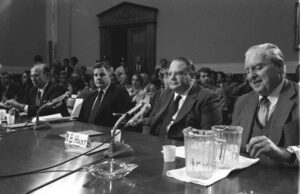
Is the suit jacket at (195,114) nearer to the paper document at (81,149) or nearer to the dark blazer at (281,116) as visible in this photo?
the dark blazer at (281,116)

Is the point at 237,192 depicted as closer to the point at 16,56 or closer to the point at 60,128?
the point at 60,128

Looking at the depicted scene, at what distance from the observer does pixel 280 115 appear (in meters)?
1.68

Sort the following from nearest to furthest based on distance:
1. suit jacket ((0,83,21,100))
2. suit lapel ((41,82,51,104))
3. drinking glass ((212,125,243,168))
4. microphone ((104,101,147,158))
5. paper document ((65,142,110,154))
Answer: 1. drinking glass ((212,125,243,168))
2. microphone ((104,101,147,158))
3. paper document ((65,142,110,154))
4. suit lapel ((41,82,51,104))
5. suit jacket ((0,83,21,100))

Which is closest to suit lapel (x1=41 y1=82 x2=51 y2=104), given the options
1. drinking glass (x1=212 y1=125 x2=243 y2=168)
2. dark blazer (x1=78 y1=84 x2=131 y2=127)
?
dark blazer (x1=78 y1=84 x2=131 y2=127)

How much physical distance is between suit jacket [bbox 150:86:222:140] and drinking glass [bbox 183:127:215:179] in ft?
3.95

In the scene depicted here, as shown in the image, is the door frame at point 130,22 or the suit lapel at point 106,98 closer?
the suit lapel at point 106,98

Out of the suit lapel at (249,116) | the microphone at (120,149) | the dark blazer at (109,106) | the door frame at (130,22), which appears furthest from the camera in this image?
the door frame at (130,22)

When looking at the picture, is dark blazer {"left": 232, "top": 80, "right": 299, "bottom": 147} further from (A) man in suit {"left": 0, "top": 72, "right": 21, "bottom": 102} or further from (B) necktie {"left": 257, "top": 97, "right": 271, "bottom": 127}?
(A) man in suit {"left": 0, "top": 72, "right": 21, "bottom": 102}

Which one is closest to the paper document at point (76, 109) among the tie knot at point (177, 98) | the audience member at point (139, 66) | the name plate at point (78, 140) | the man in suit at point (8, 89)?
the tie knot at point (177, 98)

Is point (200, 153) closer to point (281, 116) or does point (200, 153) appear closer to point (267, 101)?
point (281, 116)

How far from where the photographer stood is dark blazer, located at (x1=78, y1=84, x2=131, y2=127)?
3.06 m

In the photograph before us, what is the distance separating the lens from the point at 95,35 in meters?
9.97

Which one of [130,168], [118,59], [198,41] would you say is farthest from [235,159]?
[118,59]

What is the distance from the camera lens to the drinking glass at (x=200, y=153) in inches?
42.8
